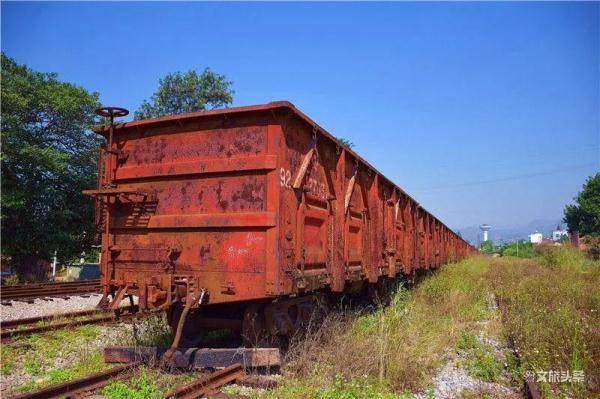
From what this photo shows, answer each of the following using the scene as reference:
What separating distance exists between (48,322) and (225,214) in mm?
5736

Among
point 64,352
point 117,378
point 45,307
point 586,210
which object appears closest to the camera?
point 117,378

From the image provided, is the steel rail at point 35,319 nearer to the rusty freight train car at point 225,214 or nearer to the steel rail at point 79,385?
the rusty freight train car at point 225,214

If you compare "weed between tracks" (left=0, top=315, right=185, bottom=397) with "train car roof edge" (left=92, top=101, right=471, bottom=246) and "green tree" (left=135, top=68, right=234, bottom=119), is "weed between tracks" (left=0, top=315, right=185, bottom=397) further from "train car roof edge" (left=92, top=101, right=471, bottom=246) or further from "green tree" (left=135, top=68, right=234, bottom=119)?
"green tree" (left=135, top=68, right=234, bottom=119)

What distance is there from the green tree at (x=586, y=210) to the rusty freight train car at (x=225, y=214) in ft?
166

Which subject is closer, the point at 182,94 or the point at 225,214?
the point at 225,214

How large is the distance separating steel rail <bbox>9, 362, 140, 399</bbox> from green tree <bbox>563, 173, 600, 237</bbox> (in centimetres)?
5246

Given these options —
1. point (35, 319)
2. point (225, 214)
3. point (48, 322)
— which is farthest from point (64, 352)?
point (225, 214)

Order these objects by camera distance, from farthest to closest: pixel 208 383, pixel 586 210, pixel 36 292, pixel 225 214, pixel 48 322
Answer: pixel 586 210
pixel 36 292
pixel 48 322
pixel 225 214
pixel 208 383

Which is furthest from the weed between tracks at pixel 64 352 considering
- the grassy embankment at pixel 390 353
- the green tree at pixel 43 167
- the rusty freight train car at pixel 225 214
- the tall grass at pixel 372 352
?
the green tree at pixel 43 167

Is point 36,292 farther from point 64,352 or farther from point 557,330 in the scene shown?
point 557,330

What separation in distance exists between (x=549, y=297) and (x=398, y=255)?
10.9 feet

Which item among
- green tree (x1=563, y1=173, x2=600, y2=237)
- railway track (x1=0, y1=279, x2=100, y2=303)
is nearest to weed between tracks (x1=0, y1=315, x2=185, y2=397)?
railway track (x1=0, y1=279, x2=100, y2=303)

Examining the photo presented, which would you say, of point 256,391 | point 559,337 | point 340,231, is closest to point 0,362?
point 256,391

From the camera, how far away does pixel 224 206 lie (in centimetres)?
536
